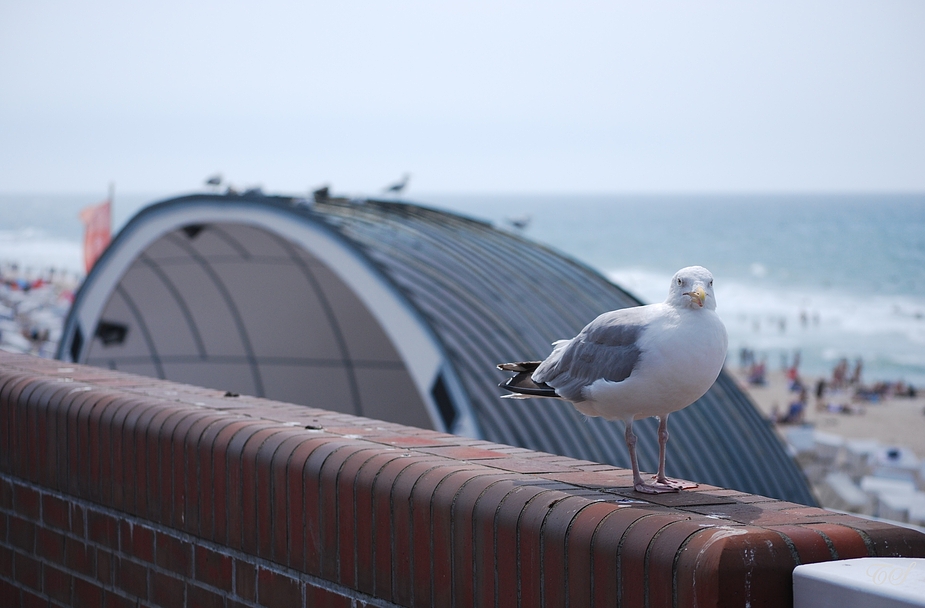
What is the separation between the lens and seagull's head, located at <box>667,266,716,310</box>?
283 cm

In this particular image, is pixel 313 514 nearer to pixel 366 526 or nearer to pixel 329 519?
pixel 329 519

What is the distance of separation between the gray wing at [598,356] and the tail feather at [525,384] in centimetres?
2

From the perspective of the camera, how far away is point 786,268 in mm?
102125

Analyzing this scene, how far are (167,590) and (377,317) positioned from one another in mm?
6511

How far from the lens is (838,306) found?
269 ft

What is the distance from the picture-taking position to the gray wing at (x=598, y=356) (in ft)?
9.71

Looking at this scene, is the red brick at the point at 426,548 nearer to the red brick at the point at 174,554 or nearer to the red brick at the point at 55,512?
the red brick at the point at 174,554

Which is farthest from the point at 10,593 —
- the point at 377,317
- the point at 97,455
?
the point at 377,317

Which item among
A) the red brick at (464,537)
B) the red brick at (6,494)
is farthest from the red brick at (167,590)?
the red brick at (464,537)

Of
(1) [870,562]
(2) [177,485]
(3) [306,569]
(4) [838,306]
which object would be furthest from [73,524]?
(4) [838,306]

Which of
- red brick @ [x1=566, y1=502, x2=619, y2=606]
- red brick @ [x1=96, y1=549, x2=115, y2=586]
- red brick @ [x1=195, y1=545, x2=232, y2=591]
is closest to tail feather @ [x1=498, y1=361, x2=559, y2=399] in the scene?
red brick @ [x1=566, y1=502, x2=619, y2=606]

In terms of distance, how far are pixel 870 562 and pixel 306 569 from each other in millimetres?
1712

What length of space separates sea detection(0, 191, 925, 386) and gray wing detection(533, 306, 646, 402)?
1333 cm

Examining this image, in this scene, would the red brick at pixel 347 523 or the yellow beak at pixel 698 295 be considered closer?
the yellow beak at pixel 698 295
